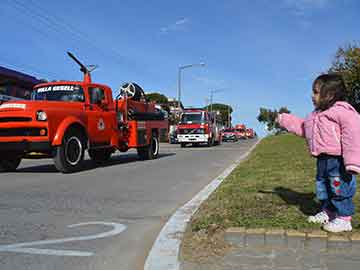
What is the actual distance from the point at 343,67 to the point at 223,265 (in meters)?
36.3

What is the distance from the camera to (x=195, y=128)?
87.3 ft

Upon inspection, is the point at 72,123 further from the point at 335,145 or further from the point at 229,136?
the point at 229,136

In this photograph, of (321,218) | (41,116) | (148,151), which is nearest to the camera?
(321,218)

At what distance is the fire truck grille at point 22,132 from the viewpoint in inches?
351

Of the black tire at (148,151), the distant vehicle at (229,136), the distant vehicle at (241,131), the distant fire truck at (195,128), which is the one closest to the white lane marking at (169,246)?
the black tire at (148,151)

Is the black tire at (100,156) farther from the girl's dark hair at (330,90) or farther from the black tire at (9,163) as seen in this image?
the girl's dark hair at (330,90)

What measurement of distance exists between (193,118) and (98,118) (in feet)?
54.9

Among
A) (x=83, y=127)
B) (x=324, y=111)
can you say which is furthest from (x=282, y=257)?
(x=83, y=127)

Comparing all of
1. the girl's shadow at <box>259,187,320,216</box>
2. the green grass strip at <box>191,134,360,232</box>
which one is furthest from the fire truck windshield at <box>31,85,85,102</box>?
the girl's shadow at <box>259,187,320,216</box>

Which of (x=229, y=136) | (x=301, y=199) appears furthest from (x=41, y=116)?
(x=229, y=136)

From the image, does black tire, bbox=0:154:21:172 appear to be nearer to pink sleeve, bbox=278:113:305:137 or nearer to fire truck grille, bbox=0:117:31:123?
fire truck grille, bbox=0:117:31:123

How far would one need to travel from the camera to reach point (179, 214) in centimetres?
488

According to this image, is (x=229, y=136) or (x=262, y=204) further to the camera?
(x=229, y=136)

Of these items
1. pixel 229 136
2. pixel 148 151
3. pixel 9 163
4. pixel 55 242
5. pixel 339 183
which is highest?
pixel 229 136
